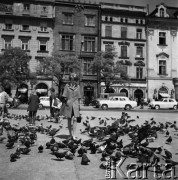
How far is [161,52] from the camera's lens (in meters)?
46.5

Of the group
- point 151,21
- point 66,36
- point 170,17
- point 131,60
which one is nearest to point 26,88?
point 66,36

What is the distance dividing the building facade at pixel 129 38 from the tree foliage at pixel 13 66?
15.3m

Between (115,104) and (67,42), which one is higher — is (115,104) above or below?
below

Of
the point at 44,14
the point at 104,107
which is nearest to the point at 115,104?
the point at 104,107

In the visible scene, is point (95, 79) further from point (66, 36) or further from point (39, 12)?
point (39, 12)

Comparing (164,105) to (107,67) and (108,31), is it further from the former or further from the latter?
(108,31)

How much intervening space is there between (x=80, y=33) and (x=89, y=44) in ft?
7.85

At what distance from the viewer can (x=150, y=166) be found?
14.4ft

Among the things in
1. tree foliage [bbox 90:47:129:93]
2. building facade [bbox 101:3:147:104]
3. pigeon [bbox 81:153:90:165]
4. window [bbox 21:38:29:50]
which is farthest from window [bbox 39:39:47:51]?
pigeon [bbox 81:153:90:165]

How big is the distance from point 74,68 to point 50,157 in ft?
106

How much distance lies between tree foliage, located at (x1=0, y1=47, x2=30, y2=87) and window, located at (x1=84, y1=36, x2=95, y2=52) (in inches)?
481

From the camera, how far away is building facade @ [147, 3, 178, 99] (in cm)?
4606

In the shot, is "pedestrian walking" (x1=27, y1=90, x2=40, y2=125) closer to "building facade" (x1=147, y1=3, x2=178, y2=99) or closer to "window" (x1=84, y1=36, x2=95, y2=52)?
"window" (x1=84, y1=36, x2=95, y2=52)
